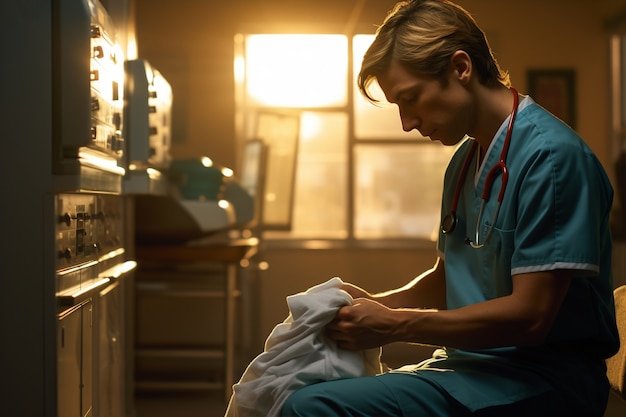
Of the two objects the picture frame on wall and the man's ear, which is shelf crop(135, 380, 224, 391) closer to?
the man's ear

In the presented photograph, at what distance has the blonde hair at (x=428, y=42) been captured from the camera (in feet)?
4.61

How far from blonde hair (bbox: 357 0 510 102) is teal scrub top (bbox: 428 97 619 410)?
0.12 meters

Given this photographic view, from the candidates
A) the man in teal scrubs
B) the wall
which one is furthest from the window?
the man in teal scrubs

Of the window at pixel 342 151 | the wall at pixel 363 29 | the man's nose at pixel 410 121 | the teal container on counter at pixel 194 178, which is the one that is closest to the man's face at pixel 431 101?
the man's nose at pixel 410 121

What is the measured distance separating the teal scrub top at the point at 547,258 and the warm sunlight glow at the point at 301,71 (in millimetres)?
4490

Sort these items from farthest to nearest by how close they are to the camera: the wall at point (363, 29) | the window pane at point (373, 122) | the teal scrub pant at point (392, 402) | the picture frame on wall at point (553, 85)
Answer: the window pane at point (373, 122)
the picture frame on wall at point (553, 85)
the wall at point (363, 29)
the teal scrub pant at point (392, 402)

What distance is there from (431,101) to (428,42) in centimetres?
10

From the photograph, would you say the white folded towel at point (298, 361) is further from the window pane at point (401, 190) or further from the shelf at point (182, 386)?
the window pane at point (401, 190)

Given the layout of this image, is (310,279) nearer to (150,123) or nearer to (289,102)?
(289,102)

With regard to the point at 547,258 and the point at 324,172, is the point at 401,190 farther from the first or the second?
the point at 547,258

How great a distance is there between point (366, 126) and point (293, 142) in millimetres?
897

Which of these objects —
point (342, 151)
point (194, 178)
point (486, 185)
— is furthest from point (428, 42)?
point (342, 151)

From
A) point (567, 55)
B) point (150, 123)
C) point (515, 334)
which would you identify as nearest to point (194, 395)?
point (150, 123)

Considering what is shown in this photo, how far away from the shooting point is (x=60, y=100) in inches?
59.2
